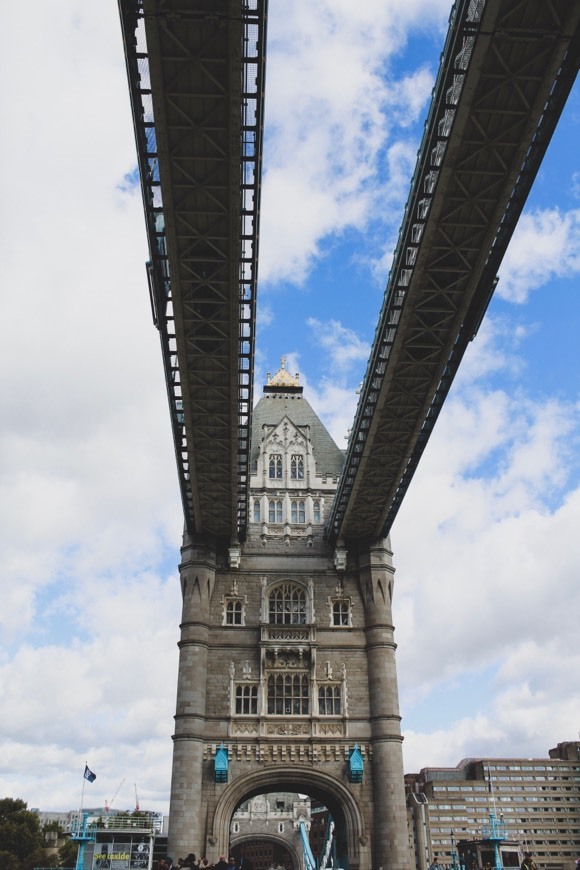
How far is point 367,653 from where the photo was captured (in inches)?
1950

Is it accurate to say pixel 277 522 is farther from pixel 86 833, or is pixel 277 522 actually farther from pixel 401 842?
pixel 86 833

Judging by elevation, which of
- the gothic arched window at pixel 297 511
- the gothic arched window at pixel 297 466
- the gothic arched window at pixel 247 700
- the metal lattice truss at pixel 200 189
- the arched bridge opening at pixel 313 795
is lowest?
the arched bridge opening at pixel 313 795

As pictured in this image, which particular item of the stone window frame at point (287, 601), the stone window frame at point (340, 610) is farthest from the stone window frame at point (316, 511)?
the stone window frame at point (340, 610)

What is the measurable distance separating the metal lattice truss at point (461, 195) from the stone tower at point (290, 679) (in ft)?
38.5

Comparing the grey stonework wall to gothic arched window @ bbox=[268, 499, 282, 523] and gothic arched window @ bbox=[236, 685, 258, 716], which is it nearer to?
gothic arched window @ bbox=[236, 685, 258, 716]

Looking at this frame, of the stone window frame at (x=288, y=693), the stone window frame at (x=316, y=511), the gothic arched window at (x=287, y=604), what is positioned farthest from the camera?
the stone window frame at (x=316, y=511)

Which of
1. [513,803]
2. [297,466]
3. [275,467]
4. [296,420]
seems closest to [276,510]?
[275,467]

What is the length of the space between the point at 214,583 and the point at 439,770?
544 feet

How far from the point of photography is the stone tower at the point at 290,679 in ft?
147

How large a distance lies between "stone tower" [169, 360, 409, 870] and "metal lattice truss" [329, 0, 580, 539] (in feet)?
38.5

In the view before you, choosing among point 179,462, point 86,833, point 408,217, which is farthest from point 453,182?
point 86,833

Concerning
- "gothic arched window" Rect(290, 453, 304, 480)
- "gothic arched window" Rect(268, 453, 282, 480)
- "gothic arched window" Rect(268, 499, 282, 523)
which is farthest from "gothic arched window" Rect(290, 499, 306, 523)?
"gothic arched window" Rect(268, 453, 282, 480)

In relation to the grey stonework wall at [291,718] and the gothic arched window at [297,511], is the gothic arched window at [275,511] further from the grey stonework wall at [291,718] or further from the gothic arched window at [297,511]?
the grey stonework wall at [291,718]

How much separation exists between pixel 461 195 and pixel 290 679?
104ft
